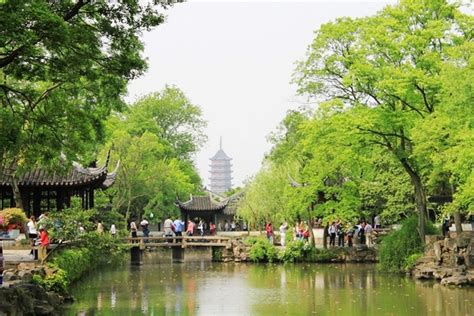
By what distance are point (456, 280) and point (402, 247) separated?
4250mm

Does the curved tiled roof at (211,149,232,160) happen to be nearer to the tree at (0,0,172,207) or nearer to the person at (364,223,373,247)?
the person at (364,223,373,247)

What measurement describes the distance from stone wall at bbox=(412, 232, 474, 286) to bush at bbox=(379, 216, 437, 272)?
741 millimetres

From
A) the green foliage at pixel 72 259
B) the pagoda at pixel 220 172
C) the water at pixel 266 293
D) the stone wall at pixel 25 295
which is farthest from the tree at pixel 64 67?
the pagoda at pixel 220 172

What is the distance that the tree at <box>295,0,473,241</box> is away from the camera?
979 inches

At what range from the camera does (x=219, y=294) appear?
21250mm

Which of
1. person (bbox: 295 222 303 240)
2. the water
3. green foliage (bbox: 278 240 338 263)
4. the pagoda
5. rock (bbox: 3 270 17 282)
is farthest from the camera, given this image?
the pagoda

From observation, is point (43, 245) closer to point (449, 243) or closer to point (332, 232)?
point (449, 243)

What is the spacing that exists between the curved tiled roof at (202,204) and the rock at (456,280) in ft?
103

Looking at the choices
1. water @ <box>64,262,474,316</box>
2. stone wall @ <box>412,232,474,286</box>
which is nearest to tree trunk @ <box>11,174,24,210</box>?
water @ <box>64,262,474,316</box>

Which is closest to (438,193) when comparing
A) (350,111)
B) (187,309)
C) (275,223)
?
(350,111)

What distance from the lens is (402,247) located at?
26.5 metres

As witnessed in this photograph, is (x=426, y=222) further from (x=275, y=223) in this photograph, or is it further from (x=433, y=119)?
(x=275, y=223)

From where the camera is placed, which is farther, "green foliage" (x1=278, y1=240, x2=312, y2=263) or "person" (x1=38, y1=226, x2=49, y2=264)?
"green foliage" (x1=278, y1=240, x2=312, y2=263)

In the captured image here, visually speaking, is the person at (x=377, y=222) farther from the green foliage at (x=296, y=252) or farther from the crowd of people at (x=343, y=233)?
the green foliage at (x=296, y=252)
